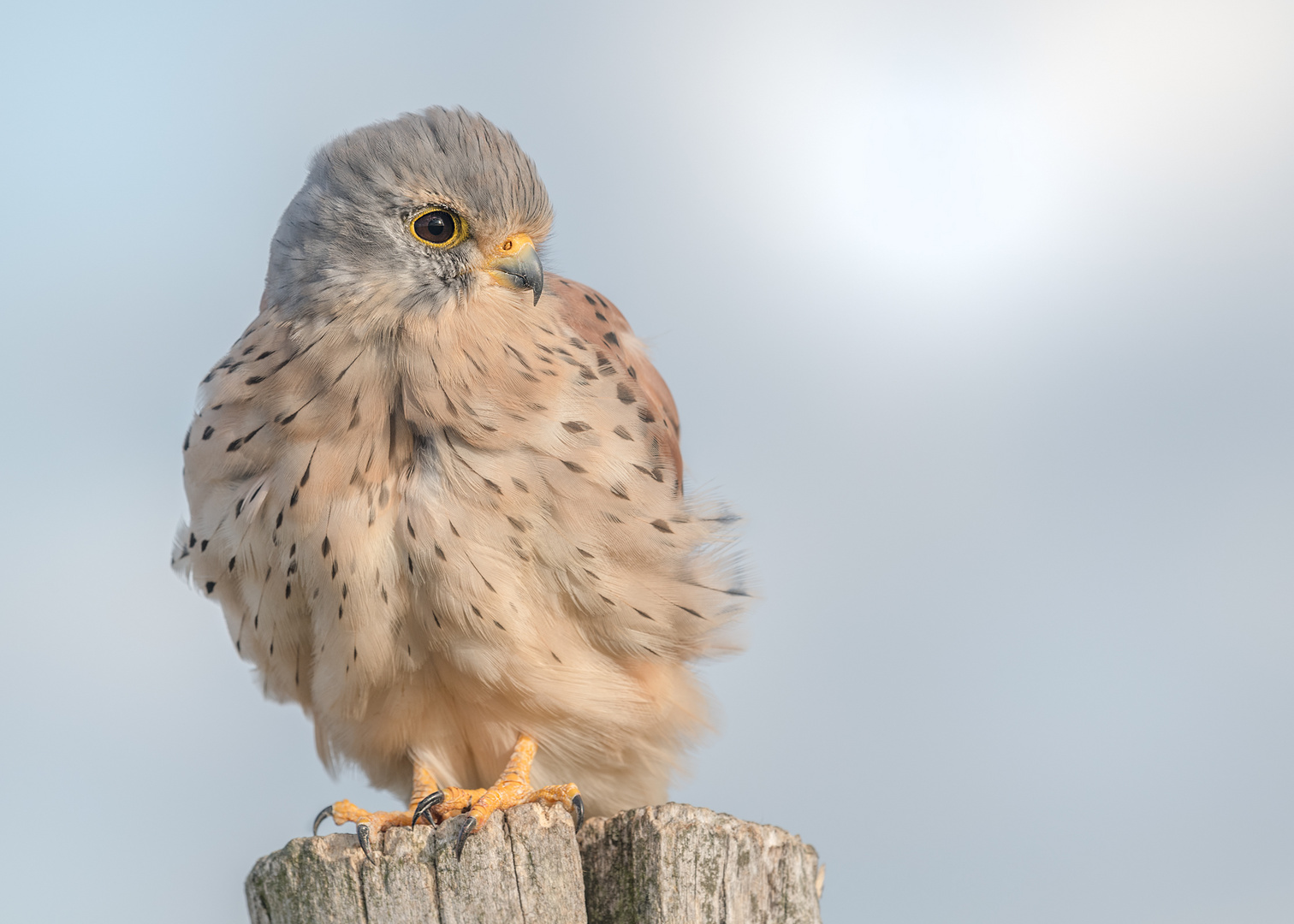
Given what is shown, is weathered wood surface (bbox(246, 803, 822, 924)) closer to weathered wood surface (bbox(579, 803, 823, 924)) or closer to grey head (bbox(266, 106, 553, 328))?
weathered wood surface (bbox(579, 803, 823, 924))

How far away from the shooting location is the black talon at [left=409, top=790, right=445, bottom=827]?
3.19 meters

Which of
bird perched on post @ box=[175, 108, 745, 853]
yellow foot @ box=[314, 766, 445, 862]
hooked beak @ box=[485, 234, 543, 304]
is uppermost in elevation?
hooked beak @ box=[485, 234, 543, 304]

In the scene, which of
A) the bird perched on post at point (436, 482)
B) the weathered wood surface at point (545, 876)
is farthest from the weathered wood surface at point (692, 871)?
the bird perched on post at point (436, 482)

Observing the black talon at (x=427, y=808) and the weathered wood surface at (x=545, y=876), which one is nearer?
the weathered wood surface at (x=545, y=876)

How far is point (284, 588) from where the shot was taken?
11.1 ft

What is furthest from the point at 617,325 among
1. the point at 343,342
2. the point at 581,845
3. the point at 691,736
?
the point at 581,845

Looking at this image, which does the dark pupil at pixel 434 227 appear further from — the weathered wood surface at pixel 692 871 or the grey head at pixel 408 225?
the weathered wood surface at pixel 692 871

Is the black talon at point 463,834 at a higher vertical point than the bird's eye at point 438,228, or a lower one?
lower

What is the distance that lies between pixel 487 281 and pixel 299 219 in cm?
60

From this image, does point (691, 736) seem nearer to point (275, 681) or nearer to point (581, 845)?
point (581, 845)

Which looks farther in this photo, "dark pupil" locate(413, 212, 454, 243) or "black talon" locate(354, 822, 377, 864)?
"dark pupil" locate(413, 212, 454, 243)

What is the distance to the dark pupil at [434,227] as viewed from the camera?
3.26 meters

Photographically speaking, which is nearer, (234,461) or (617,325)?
(234,461)

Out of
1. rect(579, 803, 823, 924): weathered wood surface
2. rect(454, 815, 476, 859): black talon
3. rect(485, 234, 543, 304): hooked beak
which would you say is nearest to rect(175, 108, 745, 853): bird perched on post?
rect(485, 234, 543, 304): hooked beak
